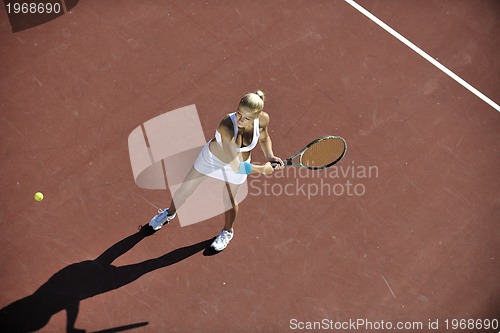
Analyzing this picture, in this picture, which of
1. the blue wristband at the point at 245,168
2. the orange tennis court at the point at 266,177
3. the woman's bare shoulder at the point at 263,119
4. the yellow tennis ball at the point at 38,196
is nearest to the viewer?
the woman's bare shoulder at the point at 263,119

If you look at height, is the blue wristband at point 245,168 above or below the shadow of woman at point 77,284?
above

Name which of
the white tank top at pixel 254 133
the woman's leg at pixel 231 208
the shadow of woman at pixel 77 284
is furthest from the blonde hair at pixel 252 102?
the shadow of woman at pixel 77 284

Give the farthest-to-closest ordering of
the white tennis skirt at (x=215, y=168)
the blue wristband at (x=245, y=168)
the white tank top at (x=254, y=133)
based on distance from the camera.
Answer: the white tennis skirt at (x=215, y=168) < the blue wristband at (x=245, y=168) < the white tank top at (x=254, y=133)

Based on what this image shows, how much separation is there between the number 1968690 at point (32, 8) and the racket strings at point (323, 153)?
15.2 ft

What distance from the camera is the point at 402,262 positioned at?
7973mm

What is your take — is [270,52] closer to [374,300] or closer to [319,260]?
[319,260]

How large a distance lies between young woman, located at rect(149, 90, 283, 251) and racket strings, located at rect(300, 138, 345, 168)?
385 mm

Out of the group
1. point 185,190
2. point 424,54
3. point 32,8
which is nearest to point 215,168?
point 185,190

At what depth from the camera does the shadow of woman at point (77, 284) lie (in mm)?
7246

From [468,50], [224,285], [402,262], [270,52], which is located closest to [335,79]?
[270,52]

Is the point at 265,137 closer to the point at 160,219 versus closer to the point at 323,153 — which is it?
the point at 323,153

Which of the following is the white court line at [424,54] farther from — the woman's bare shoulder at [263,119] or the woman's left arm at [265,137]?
the woman's bare shoulder at [263,119]

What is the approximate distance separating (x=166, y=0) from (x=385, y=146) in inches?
156

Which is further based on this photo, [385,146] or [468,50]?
[468,50]
